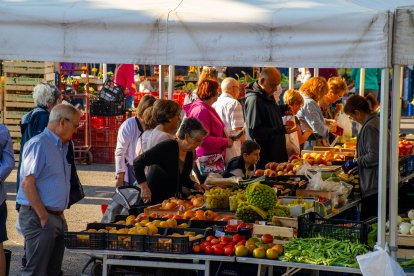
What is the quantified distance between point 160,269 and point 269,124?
3.79 metres

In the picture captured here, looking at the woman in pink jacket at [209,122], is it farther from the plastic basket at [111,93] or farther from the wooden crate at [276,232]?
the plastic basket at [111,93]

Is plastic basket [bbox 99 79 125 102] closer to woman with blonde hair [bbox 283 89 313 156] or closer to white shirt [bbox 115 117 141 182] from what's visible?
woman with blonde hair [bbox 283 89 313 156]

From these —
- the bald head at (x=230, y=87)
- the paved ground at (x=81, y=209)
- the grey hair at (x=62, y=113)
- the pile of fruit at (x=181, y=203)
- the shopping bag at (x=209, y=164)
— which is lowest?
the paved ground at (x=81, y=209)

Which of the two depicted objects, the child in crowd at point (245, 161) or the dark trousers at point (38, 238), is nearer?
the dark trousers at point (38, 238)

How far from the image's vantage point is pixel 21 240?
1048cm

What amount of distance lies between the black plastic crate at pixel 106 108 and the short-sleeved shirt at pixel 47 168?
348 inches

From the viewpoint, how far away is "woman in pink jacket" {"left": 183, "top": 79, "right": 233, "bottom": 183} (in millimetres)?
10133

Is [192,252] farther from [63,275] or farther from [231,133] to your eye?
[231,133]

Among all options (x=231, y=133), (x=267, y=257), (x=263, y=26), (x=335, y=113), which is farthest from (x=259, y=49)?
(x=335, y=113)

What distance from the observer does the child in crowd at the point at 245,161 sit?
9.49 m

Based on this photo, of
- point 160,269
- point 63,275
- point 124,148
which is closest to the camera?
point 160,269

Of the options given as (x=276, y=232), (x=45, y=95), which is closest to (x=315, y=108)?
(x=45, y=95)

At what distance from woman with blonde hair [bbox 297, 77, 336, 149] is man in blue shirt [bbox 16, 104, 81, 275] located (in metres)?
5.58

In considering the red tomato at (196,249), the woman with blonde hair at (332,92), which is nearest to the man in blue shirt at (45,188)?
the red tomato at (196,249)
